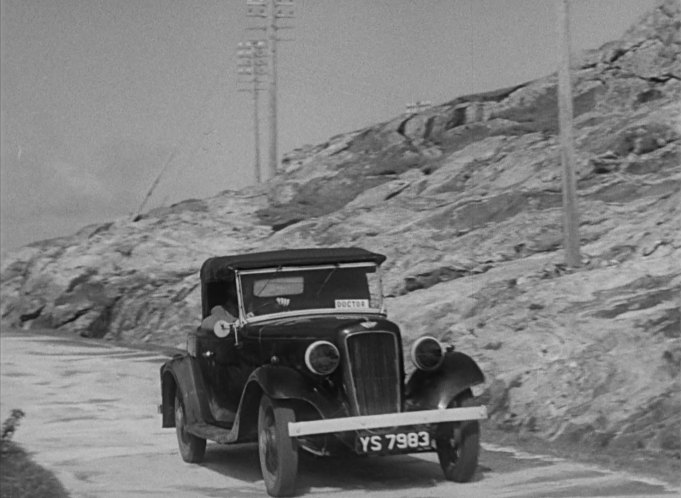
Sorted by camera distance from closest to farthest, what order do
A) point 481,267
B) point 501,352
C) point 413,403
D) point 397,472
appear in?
point 413,403, point 397,472, point 501,352, point 481,267

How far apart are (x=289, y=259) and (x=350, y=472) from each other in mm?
1905

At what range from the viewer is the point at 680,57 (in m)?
29.2

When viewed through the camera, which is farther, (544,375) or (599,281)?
(599,281)

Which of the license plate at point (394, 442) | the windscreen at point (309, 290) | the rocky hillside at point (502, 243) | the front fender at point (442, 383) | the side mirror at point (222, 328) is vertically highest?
the windscreen at point (309, 290)

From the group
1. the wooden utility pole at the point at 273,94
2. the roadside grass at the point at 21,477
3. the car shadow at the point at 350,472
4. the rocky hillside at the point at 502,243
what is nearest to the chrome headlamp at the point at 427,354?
the car shadow at the point at 350,472

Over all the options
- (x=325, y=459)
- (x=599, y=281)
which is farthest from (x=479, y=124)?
(x=325, y=459)

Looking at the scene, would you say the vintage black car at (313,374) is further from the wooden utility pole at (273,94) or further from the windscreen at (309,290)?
the wooden utility pole at (273,94)

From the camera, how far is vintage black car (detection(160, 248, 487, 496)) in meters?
8.50

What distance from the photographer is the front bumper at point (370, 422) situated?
8.27m

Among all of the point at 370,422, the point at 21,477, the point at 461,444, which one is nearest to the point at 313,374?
the point at 370,422

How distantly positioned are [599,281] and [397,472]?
22.6ft

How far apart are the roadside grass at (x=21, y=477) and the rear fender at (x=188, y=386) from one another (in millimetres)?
1334

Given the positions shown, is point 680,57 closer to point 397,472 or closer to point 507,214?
point 507,214

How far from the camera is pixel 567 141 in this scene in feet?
Result: 56.6
